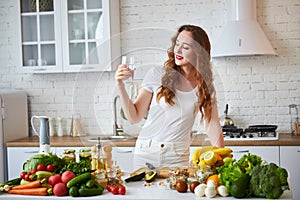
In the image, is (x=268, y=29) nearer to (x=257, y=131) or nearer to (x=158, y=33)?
(x=257, y=131)

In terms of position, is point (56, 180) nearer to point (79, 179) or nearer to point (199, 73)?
point (79, 179)

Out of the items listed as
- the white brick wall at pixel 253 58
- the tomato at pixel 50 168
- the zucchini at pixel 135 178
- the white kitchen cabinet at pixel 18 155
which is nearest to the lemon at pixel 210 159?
the zucchini at pixel 135 178

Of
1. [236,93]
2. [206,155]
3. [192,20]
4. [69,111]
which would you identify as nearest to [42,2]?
[69,111]

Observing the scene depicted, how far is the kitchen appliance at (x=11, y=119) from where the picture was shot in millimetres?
4852

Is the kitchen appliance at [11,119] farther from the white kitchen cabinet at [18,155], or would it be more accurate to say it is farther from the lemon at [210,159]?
the lemon at [210,159]

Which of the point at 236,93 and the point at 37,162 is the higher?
the point at 236,93

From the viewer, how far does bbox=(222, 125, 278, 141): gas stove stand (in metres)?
4.53

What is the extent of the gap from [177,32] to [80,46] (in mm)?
2217

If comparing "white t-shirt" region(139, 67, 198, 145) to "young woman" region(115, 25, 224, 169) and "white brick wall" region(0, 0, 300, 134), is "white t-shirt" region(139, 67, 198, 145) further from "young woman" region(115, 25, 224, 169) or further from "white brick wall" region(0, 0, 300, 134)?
"white brick wall" region(0, 0, 300, 134)

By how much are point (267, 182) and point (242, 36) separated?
2.43 m

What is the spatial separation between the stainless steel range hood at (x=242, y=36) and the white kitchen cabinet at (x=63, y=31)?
1.03 metres

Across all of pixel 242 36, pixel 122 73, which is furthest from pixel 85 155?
pixel 242 36

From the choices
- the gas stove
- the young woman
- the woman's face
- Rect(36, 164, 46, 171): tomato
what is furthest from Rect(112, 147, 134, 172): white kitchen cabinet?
the gas stove

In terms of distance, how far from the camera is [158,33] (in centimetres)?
295
